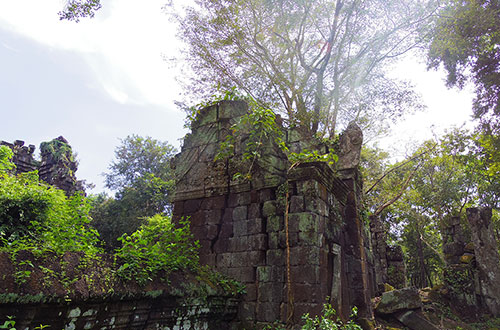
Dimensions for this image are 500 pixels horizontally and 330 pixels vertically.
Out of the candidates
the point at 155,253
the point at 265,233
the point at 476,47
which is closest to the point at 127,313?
the point at 155,253

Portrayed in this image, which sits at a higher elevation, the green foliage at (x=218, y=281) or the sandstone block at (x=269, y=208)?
the sandstone block at (x=269, y=208)

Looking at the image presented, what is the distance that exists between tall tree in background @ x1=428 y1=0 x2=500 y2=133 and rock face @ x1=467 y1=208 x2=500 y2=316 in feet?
13.6

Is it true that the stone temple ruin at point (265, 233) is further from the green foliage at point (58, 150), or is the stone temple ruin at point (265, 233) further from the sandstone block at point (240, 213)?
the green foliage at point (58, 150)

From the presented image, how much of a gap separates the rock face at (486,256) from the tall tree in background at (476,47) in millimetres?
4157

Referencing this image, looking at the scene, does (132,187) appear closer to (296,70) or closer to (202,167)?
(296,70)

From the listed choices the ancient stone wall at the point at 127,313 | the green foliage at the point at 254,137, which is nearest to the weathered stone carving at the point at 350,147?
the green foliage at the point at 254,137

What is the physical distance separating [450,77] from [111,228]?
67.9 ft

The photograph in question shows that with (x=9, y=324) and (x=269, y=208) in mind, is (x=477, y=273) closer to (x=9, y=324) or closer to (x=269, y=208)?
(x=269, y=208)

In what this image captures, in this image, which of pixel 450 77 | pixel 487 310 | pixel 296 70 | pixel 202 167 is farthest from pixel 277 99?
pixel 487 310

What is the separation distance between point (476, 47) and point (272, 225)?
10.4m

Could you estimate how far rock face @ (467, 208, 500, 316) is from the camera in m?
12.3

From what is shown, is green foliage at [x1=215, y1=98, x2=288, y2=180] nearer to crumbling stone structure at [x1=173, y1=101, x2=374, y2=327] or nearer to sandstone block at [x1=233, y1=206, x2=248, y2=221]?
crumbling stone structure at [x1=173, y1=101, x2=374, y2=327]

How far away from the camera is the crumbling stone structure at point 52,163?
17.2 meters

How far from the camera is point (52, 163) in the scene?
59.0ft
